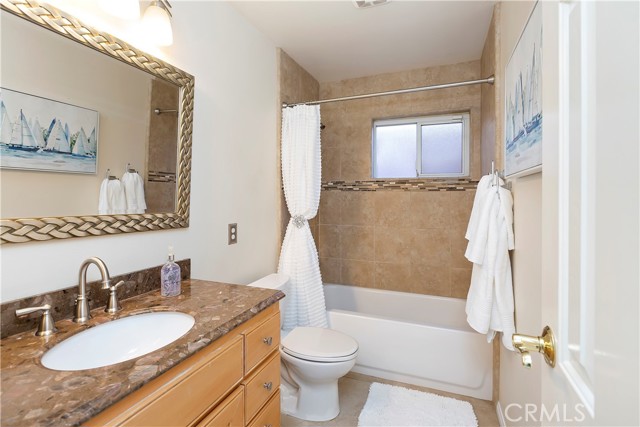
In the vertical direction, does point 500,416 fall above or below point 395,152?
below

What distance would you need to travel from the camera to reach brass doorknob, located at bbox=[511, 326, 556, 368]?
1.89 ft

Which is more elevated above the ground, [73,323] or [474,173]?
[474,173]

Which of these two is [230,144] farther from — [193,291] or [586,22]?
[586,22]

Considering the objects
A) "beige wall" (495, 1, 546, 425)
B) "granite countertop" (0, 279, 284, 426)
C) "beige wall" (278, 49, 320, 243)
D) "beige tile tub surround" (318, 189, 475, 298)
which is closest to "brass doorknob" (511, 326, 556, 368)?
"beige wall" (495, 1, 546, 425)

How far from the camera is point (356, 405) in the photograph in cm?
191

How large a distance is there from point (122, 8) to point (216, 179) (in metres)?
0.87

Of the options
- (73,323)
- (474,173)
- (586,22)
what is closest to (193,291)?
(73,323)

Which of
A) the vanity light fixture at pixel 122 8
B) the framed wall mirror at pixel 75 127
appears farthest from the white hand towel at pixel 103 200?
the vanity light fixture at pixel 122 8

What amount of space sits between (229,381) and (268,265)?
132 cm

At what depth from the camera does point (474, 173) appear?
2.62 meters

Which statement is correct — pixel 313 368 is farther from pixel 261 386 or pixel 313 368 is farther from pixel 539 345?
pixel 539 345

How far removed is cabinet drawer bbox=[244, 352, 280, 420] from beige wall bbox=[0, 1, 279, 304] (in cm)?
69

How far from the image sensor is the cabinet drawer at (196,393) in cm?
73

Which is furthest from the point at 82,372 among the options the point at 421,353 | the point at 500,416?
the point at 500,416
